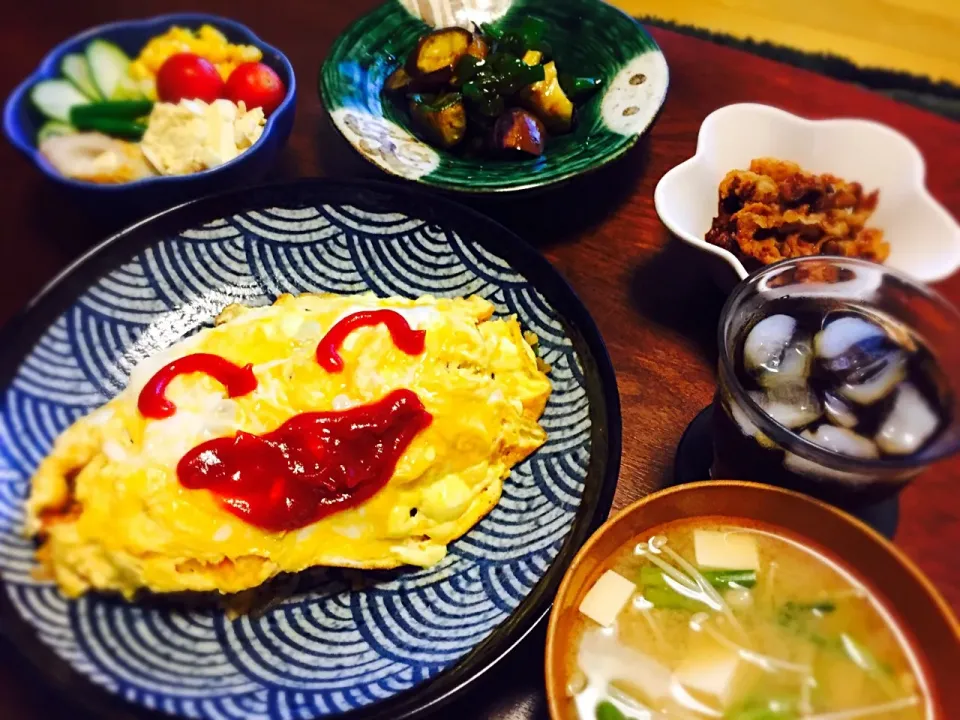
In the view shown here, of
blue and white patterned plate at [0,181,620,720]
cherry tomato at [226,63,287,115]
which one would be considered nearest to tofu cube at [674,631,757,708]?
blue and white patterned plate at [0,181,620,720]

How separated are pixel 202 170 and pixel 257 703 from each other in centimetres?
109

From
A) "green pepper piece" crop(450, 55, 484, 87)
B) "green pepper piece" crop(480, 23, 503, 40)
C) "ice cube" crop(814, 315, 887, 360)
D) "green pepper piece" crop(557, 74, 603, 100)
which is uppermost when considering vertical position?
"green pepper piece" crop(480, 23, 503, 40)

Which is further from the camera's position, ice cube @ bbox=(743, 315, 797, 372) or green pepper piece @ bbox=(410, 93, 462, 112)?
green pepper piece @ bbox=(410, 93, 462, 112)

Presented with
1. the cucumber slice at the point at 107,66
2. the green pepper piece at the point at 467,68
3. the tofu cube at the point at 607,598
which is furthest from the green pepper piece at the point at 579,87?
the tofu cube at the point at 607,598

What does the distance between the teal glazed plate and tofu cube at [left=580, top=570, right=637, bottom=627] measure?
818 mm

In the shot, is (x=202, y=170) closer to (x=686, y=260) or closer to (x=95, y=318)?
(x=95, y=318)

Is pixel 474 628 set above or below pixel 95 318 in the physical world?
below

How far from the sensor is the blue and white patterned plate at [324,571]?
1.03 m

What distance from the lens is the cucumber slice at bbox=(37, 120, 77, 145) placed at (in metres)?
1.58

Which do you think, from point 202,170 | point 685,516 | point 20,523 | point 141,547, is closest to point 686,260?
point 685,516

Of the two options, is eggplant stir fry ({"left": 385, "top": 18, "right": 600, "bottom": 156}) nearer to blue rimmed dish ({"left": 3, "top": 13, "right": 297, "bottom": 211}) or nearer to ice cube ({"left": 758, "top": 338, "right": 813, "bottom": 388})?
blue rimmed dish ({"left": 3, "top": 13, "right": 297, "bottom": 211})

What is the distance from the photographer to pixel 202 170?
155 cm

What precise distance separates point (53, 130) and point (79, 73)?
0.18 m

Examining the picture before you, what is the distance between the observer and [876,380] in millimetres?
1048
